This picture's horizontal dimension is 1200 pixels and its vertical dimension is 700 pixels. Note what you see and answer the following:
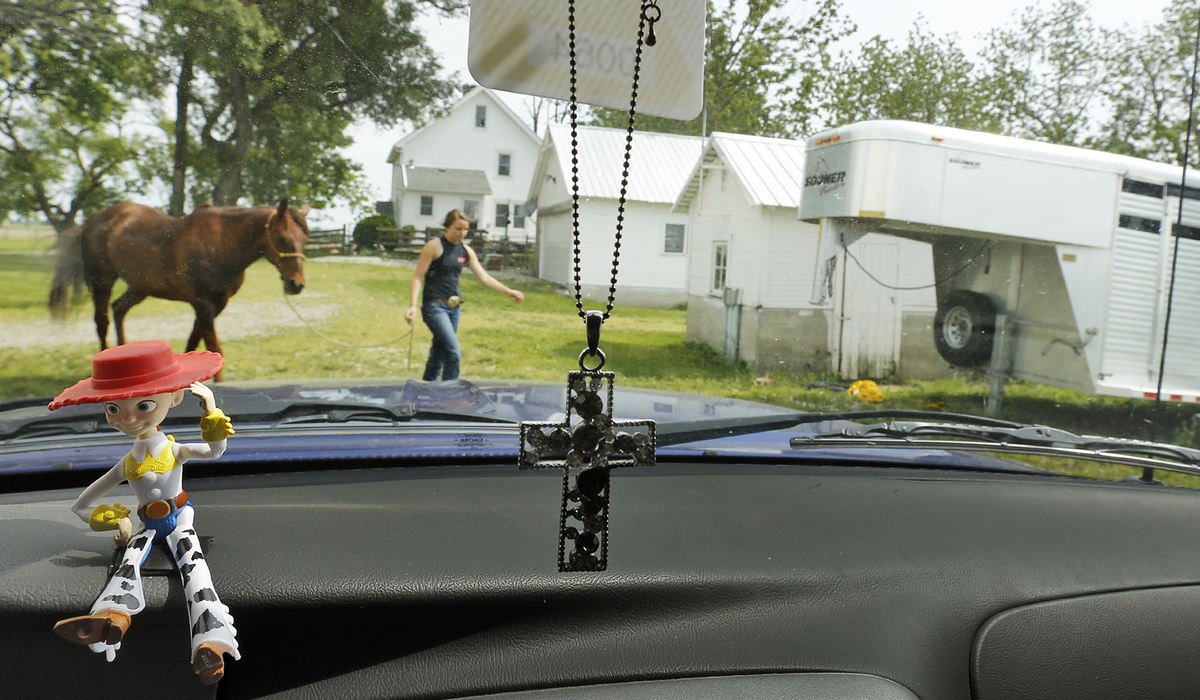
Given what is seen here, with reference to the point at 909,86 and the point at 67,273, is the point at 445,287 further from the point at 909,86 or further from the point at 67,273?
the point at 909,86

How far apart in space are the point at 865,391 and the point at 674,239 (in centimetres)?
82

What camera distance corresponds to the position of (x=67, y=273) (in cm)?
220

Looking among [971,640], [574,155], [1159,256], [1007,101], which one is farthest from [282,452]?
[1159,256]

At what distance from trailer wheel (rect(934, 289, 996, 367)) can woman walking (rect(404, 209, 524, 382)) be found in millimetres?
1443

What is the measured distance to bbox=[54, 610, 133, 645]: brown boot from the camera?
50.0 inches

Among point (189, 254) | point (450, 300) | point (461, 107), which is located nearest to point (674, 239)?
point (450, 300)

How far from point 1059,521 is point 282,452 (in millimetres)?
1903

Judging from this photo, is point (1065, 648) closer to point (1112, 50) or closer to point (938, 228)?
point (938, 228)

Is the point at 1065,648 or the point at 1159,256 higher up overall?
the point at 1159,256

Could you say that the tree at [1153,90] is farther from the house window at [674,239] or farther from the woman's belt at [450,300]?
the woman's belt at [450,300]

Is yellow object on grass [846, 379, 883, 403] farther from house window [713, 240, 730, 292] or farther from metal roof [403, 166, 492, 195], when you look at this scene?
metal roof [403, 166, 492, 195]

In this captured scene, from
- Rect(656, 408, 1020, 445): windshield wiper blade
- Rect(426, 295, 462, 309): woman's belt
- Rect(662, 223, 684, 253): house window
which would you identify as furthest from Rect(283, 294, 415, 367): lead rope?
Rect(662, 223, 684, 253): house window

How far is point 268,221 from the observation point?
7.73 feet

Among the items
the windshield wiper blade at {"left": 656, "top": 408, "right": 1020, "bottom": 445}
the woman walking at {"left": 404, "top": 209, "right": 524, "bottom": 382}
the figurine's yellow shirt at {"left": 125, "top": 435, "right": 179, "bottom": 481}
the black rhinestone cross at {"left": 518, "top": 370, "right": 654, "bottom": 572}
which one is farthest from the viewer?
the woman walking at {"left": 404, "top": 209, "right": 524, "bottom": 382}
